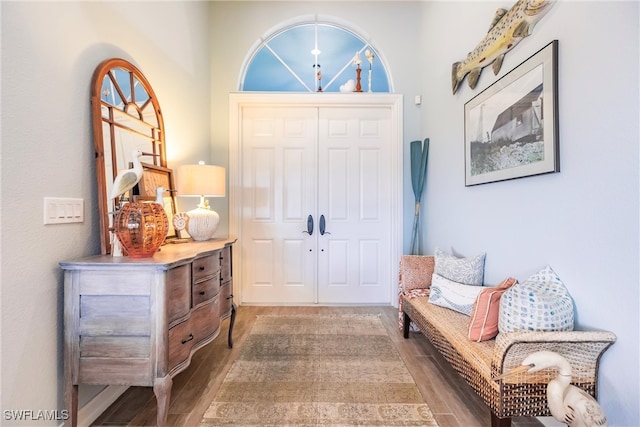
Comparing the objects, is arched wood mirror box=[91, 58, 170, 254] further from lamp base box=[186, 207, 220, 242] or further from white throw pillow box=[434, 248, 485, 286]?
white throw pillow box=[434, 248, 485, 286]

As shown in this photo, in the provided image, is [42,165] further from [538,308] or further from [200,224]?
[538,308]

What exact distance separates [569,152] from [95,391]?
287 cm

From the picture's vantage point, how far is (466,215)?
8.23ft

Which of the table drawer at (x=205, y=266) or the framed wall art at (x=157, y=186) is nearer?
the table drawer at (x=205, y=266)

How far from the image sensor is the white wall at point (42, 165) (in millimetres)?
1220

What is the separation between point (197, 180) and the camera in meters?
2.37

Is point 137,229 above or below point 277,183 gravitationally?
below

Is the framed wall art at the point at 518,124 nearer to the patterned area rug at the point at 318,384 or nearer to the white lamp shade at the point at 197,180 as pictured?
the patterned area rug at the point at 318,384

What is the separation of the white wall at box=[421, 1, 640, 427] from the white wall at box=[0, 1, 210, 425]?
254cm

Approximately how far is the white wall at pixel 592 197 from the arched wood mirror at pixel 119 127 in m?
2.44

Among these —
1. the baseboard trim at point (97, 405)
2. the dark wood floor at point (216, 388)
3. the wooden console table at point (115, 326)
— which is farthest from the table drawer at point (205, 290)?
the baseboard trim at point (97, 405)

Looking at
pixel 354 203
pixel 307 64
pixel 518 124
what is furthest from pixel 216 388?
pixel 307 64

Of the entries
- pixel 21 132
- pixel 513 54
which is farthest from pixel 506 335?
pixel 21 132

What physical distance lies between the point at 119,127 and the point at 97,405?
1655mm
